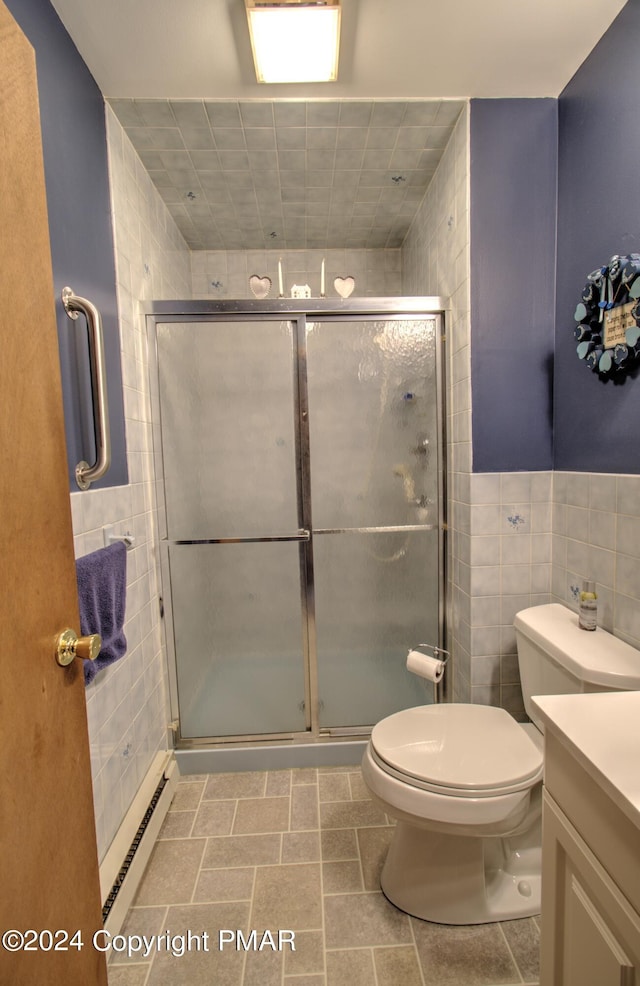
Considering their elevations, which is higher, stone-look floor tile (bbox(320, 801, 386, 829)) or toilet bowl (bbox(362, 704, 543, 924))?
toilet bowl (bbox(362, 704, 543, 924))

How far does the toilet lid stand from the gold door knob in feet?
2.66

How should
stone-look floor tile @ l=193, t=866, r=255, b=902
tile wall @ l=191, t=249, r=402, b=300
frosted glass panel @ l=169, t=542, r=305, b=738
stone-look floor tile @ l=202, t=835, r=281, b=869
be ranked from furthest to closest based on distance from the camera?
tile wall @ l=191, t=249, r=402, b=300 < frosted glass panel @ l=169, t=542, r=305, b=738 < stone-look floor tile @ l=202, t=835, r=281, b=869 < stone-look floor tile @ l=193, t=866, r=255, b=902

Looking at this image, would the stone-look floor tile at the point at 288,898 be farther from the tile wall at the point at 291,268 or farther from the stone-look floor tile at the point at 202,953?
the tile wall at the point at 291,268

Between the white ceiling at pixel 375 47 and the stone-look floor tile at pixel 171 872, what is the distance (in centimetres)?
242

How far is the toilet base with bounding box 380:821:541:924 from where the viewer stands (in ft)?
3.64

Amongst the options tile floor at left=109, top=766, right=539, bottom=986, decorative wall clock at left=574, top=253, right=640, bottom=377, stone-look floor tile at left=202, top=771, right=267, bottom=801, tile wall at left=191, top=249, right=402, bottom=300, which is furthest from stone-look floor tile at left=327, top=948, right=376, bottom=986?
tile wall at left=191, top=249, right=402, bottom=300

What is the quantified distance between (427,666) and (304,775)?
2.33 feet

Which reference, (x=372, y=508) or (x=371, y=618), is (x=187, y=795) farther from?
(x=372, y=508)

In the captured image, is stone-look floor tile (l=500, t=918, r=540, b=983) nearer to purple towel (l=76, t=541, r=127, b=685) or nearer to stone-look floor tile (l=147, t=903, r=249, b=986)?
→ stone-look floor tile (l=147, t=903, r=249, b=986)

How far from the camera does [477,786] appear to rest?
998 mm

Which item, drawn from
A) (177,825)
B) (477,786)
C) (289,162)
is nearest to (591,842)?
(477,786)

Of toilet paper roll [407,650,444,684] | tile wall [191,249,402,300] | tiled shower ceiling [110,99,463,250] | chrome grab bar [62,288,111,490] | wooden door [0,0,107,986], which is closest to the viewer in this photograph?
wooden door [0,0,107,986]

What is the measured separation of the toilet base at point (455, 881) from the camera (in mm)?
1108

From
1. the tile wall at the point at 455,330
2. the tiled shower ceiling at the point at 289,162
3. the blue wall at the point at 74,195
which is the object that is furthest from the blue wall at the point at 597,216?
the blue wall at the point at 74,195
